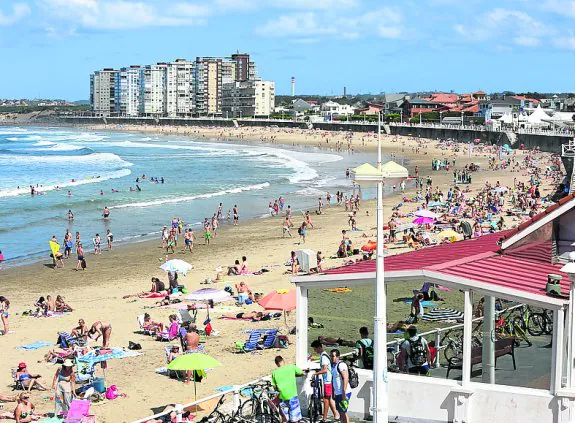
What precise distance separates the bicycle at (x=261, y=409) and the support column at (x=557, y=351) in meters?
2.76

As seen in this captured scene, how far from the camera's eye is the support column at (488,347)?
9164 mm

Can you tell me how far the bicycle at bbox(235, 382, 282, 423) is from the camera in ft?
30.2

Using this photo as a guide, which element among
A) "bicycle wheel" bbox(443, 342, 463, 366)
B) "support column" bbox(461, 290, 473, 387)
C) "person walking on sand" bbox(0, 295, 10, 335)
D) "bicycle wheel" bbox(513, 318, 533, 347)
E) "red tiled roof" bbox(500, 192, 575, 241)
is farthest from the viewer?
"person walking on sand" bbox(0, 295, 10, 335)

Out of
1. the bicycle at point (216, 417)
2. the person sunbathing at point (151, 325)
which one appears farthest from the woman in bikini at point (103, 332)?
the bicycle at point (216, 417)

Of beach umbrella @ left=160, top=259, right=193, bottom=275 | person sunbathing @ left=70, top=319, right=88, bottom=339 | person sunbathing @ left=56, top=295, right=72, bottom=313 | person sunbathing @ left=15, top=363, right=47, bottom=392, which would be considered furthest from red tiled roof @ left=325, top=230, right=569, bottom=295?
person sunbathing @ left=56, top=295, right=72, bottom=313

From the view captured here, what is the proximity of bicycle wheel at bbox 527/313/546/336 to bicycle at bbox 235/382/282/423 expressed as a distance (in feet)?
12.8

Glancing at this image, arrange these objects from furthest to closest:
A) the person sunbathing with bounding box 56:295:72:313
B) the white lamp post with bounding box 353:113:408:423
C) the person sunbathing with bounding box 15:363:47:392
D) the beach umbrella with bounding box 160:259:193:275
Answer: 1. the beach umbrella with bounding box 160:259:193:275
2. the person sunbathing with bounding box 56:295:72:313
3. the person sunbathing with bounding box 15:363:47:392
4. the white lamp post with bounding box 353:113:408:423

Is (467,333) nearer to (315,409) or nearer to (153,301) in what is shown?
(315,409)

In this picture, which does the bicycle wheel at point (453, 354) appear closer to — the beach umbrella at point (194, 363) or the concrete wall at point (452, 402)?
the concrete wall at point (452, 402)

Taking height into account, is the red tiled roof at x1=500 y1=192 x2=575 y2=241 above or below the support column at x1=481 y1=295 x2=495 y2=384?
above

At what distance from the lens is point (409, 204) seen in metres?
39.1

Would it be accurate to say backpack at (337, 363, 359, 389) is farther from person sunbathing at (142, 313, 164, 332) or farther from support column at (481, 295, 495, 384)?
person sunbathing at (142, 313, 164, 332)

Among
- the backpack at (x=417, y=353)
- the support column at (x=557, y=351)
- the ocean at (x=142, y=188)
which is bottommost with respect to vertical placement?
the ocean at (x=142, y=188)

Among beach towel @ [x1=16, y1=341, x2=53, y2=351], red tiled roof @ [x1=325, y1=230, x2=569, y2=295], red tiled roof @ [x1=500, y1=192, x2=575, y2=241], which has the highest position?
red tiled roof @ [x1=500, y1=192, x2=575, y2=241]
